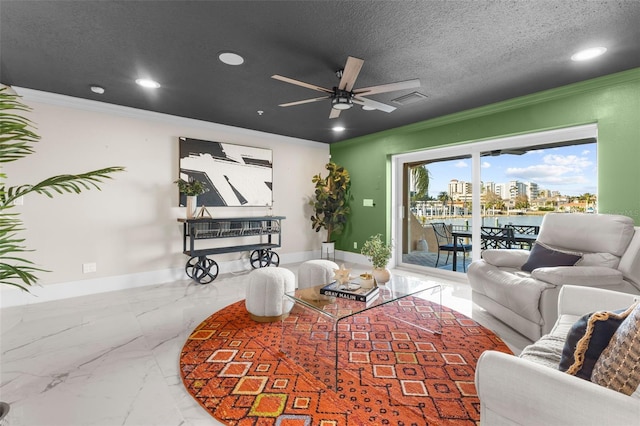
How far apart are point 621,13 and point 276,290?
348cm

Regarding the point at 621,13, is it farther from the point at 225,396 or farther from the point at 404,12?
the point at 225,396

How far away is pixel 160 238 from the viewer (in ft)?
15.2

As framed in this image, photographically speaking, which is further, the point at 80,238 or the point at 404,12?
the point at 80,238

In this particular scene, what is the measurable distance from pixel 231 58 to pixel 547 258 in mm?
3501

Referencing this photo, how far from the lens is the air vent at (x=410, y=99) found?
12.5ft

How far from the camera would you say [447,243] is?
199 inches

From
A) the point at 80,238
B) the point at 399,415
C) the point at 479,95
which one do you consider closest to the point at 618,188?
the point at 479,95

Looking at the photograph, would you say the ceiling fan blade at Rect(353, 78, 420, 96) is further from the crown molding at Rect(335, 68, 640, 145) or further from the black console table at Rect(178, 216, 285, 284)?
the black console table at Rect(178, 216, 285, 284)

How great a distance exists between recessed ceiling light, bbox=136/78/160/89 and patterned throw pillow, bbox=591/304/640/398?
411 cm

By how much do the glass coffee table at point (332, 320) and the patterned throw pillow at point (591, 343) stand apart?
3.93 feet

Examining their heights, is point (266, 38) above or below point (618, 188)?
above

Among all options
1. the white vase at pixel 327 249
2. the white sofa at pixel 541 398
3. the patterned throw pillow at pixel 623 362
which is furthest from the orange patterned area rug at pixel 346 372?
the white vase at pixel 327 249

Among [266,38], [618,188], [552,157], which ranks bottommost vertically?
[618,188]

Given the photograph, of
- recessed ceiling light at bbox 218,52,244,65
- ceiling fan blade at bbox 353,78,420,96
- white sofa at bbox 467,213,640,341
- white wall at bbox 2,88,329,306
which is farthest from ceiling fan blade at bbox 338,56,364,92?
white wall at bbox 2,88,329,306
